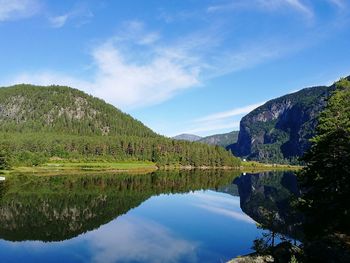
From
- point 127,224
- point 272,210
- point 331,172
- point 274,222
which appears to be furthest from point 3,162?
point 331,172

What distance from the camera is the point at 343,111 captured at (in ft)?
181

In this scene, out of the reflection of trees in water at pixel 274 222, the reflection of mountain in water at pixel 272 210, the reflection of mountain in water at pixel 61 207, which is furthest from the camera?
the reflection of mountain in water at pixel 61 207

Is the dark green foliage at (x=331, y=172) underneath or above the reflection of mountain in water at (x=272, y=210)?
above

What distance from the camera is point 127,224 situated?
71312 millimetres

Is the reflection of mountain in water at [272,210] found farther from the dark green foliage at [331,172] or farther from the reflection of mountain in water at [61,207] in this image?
the reflection of mountain in water at [61,207]

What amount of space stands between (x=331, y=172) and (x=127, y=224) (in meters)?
37.4

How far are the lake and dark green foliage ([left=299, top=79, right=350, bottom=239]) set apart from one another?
6829 millimetres

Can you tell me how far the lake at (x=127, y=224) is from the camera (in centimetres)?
5022

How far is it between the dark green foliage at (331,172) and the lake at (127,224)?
6.83 m

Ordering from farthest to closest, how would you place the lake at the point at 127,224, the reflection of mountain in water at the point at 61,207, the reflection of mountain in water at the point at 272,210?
the reflection of mountain in water at the point at 61,207, the reflection of mountain in water at the point at 272,210, the lake at the point at 127,224

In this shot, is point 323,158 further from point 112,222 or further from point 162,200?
point 162,200

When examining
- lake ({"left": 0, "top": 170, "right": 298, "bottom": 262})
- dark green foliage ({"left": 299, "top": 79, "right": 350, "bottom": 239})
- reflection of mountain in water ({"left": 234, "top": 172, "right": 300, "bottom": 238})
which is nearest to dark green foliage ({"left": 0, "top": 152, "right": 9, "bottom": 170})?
lake ({"left": 0, "top": 170, "right": 298, "bottom": 262})

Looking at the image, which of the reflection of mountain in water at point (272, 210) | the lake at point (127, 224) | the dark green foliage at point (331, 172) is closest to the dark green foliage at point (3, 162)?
the lake at point (127, 224)

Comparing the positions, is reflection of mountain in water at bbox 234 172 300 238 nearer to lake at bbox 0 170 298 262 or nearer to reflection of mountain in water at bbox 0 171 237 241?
lake at bbox 0 170 298 262
